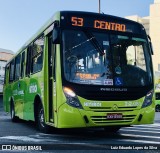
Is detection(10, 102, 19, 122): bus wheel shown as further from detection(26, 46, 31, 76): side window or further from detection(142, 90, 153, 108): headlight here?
detection(142, 90, 153, 108): headlight

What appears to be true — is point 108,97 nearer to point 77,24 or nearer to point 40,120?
point 77,24

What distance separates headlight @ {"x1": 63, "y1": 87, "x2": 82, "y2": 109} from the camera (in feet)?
28.2

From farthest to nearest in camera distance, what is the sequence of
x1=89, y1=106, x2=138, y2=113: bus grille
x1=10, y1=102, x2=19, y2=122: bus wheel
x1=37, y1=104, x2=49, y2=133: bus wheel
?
x1=10, y1=102, x2=19, y2=122: bus wheel < x1=37, y1=104, x2=49, y2=133: bus wheel < x1=89, y1=106, x2=138, y2=113: bus grille

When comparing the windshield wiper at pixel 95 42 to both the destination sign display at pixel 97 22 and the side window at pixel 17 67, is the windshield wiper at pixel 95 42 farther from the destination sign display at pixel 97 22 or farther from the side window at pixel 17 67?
the side window at pixel 17 67

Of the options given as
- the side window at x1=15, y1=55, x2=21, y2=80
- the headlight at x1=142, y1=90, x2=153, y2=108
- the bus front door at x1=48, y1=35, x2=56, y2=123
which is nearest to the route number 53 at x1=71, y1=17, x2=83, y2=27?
the bus front door at x1=48, y1=35, x2=56, y2=123

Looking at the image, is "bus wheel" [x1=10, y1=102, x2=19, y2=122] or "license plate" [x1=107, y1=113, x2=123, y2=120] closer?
"license plate" [x1=107, y1=113, x2=123, y2=120]

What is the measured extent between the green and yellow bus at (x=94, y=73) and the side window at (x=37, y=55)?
0.26 meters

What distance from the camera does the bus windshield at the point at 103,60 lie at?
29.2ft

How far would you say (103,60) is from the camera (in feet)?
30.0

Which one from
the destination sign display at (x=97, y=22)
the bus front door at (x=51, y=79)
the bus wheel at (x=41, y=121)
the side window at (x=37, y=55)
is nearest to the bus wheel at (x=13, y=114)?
the side window at (x=37, y=55)

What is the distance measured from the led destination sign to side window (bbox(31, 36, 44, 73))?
1.69 metres

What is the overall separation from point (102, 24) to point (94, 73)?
141 cm

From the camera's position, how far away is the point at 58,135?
1012cm

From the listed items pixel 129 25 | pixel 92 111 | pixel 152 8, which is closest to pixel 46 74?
pixel 92 111
